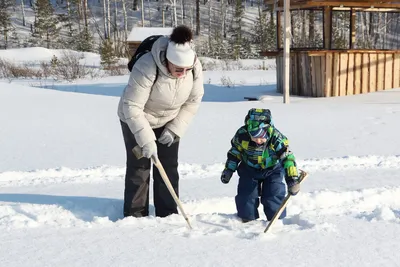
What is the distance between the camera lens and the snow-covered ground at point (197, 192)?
9.64 ft

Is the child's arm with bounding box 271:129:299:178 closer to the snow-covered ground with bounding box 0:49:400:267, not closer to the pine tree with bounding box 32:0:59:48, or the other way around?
the snow-covered ground with bounding box 0:49:400:267

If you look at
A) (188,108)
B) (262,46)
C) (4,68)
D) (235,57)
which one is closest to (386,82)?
(188,108)

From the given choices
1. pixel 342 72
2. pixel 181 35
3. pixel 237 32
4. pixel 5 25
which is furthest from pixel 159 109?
pixel 5 25

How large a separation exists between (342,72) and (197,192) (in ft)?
24.6

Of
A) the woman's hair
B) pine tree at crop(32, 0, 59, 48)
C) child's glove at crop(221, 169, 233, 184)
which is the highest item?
pine tree at crop(32, 0, 59, 48)

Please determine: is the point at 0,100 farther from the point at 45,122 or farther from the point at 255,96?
the point at 255,96

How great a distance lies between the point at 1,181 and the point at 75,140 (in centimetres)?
186

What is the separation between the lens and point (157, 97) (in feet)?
11.4

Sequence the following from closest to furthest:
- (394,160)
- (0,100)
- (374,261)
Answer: (374,261) < (394,160) < (0,100)

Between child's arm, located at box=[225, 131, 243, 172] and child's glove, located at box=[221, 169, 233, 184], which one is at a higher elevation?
child's arm, located at box=[225, 131, 243, 172]

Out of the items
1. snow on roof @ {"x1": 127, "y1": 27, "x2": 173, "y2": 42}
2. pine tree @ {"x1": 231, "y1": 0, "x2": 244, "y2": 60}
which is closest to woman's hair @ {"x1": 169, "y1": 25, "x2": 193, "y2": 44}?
snow on roof @ {"x1": 127, "y1": 27, "x2": 173, "y2": 42}

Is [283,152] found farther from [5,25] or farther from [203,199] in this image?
[5,25]

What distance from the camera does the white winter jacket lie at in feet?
10.9

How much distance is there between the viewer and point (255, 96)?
11.6m
